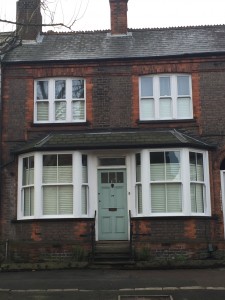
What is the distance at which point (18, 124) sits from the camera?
51.2ft

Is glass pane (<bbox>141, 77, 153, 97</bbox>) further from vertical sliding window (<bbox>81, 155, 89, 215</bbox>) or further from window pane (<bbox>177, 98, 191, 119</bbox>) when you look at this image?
vertical sliding window (<bbox>81, 155, 89, 215</bbox>)

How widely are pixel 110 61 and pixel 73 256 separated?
672 cm

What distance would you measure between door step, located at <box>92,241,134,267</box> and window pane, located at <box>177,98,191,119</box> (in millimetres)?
4698

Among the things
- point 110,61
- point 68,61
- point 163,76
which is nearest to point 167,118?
point 163,76

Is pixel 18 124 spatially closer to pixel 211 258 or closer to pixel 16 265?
pixel 16 265

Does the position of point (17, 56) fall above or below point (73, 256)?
above

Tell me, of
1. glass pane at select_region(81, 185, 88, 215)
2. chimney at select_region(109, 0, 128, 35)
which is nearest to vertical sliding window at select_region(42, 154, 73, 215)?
glass pane at select_region(81, 185, 88, 215)

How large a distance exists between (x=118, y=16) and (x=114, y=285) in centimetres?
1105

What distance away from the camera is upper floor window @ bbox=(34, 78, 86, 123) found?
15.7 m

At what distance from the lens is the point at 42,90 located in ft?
52.3

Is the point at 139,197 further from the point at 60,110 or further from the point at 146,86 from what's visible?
the point at 60,110

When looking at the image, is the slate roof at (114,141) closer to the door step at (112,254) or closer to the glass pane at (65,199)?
the glass pane at (65,199)

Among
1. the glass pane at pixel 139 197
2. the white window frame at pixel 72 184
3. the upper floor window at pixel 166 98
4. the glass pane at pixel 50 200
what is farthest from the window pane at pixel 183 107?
the glass pane at pixel 50 200

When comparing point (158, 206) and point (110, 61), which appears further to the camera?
point (110, 61)
